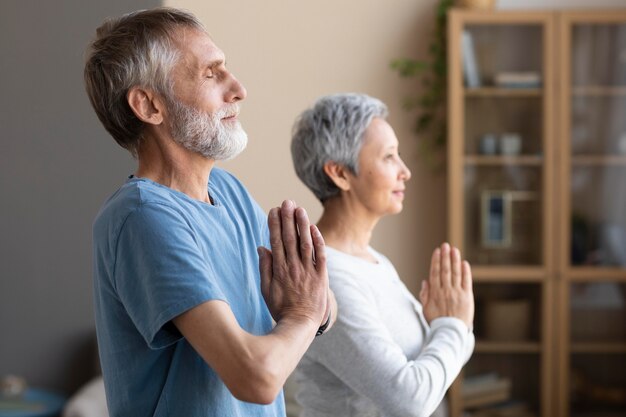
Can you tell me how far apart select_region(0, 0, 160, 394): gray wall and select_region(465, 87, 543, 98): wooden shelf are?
5.31ft

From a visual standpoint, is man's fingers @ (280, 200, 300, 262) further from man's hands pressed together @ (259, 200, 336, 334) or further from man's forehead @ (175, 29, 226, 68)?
man's forehead @ (175, 29, 226, 68)

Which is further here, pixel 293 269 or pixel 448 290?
pixel 448 290

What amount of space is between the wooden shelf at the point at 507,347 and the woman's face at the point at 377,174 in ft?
8.20

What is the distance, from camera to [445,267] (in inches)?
71.6

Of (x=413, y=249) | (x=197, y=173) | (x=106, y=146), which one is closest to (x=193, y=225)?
(x=197, y=173)

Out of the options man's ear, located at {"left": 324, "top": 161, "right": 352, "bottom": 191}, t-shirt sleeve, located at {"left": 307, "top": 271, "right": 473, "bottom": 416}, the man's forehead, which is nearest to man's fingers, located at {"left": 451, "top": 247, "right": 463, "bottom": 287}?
t-shirt sleeve, located at {"left": 307, "top": 271, "right": 473, "bottom": 416}

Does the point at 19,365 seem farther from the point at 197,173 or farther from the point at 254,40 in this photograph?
the point at 197,173

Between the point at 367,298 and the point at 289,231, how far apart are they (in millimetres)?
472

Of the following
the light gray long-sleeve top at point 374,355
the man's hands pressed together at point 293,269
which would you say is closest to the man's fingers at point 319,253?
the man's hands pressed together at point 293,269

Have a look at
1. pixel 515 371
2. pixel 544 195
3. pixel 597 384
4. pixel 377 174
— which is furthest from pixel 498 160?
pixel 377 174

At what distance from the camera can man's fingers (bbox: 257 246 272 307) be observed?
1257 mm

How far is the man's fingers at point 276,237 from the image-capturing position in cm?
126

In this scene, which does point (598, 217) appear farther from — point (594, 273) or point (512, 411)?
point (512, 411)

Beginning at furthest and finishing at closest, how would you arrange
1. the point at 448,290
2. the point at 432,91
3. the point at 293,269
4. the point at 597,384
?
1. the point at 432,91
2. the point at 597,384
3. the point at 448,290
4. the point at 293,269
